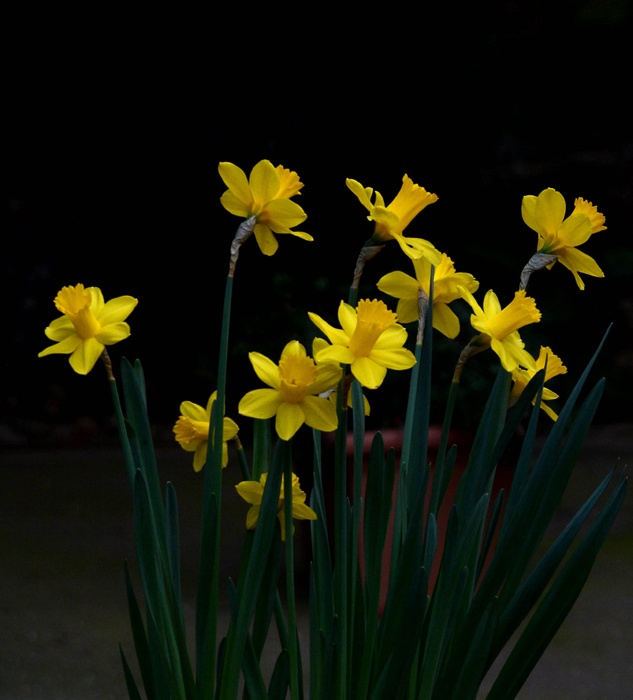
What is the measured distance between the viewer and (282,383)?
50cm

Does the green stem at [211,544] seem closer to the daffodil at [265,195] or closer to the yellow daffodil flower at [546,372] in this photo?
the daffodil at [265,195]

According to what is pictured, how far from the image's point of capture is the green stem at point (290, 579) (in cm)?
52

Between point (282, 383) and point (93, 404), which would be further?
point (93, 404)

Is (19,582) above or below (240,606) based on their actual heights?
below

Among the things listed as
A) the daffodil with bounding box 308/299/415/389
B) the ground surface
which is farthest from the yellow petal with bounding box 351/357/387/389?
the ground surface

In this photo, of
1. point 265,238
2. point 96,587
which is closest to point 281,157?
point 96,587

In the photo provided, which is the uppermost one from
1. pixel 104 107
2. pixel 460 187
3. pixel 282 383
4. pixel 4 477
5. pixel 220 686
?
pixel 104 107

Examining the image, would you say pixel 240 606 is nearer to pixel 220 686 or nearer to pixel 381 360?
A: pixel 220 686

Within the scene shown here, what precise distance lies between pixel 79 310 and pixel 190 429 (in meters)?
0.12

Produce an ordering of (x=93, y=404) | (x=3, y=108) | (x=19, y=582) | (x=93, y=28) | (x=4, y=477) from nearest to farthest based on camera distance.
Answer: (x=19, y=582) → (x=4, y=477) → (x=93, y=28) → (x=3, y=108) → (x=93, y=404)

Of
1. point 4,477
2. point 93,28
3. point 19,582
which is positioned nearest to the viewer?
point 19,582

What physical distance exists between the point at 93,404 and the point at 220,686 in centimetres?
356

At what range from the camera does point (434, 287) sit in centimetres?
59

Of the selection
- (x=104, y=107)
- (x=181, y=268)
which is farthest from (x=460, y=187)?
(x=104, y=107)
